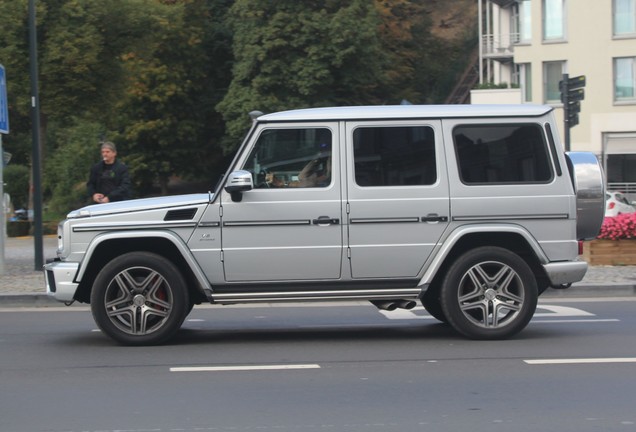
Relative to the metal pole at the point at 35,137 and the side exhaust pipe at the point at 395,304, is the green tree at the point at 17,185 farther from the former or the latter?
the side exhaust pipe at the point at 395,304

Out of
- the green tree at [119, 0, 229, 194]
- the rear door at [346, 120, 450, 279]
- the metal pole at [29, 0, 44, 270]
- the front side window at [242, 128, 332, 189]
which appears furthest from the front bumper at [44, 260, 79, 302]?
the green tree at [119, 0, 229, 194]

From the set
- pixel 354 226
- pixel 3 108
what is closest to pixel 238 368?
pixel 354 226

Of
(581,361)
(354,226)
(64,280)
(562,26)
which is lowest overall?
(581,361)

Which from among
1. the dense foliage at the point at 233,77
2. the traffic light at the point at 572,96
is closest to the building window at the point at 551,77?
the dense foliage at the point at 233,77

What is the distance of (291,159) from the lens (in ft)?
30.0

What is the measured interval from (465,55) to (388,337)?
69846mm

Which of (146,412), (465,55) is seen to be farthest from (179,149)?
(146,412)

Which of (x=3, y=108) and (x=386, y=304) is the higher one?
(x=3, y=108)

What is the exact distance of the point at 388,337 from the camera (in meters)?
9.83

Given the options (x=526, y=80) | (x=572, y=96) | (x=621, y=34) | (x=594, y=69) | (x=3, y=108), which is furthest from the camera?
(x=526, y=80)

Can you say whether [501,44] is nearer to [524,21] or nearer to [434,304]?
[524,21]

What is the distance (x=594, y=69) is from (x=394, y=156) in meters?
40.8

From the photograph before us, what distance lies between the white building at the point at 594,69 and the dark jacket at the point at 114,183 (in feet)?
118

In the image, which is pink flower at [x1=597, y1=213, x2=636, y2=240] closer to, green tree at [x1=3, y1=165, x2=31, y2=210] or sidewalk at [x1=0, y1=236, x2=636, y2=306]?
sidewalk at [x1=0, y1=236, x2=636, y2=306]
